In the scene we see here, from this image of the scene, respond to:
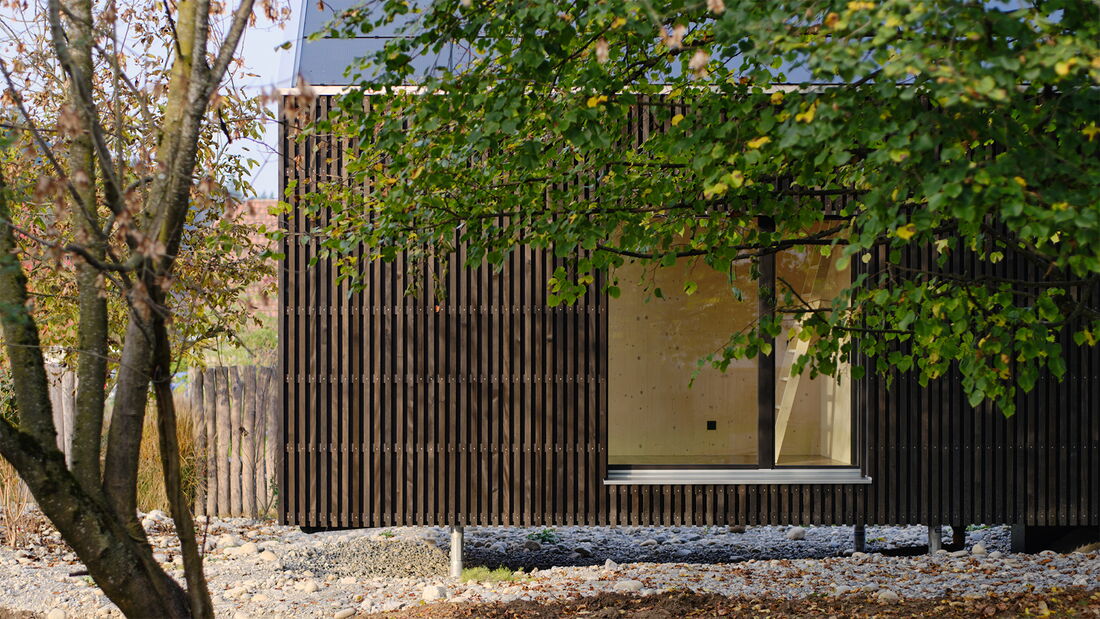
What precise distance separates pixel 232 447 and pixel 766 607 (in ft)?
17.9

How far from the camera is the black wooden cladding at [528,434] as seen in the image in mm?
6445

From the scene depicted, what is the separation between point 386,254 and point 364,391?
2.62m

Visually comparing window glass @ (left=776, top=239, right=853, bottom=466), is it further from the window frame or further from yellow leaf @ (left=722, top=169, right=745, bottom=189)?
yellow leaf @ (left=722, top=169, right=745, bottom=189)

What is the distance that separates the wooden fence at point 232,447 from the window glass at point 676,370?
3.31m

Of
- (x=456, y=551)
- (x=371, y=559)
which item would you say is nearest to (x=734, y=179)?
(x=456, y=551)

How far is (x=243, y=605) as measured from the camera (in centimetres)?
594

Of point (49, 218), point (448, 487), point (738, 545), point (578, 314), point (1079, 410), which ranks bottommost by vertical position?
point (738, 545)

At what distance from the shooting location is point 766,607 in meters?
5.24

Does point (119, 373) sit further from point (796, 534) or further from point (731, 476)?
point (796, 534)

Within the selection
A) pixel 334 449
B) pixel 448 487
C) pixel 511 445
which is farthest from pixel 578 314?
pixel 334 449

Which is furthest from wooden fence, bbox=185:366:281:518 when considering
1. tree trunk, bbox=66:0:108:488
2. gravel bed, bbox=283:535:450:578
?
tree trunk, bbox=66:0:108:488

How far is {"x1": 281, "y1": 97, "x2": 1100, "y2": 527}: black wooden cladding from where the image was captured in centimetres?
645

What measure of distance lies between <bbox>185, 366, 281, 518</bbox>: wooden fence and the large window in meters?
3.32

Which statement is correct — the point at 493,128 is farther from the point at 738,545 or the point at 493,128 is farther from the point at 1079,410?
the point at 738,545
